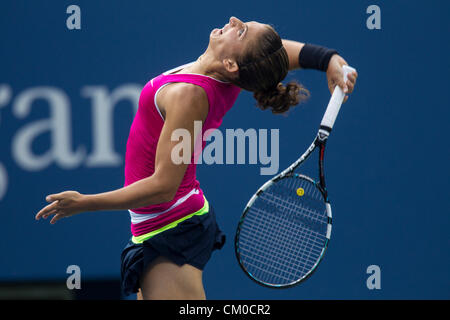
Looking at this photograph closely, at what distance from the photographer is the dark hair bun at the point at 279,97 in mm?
1855

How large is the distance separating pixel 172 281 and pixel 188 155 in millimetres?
404

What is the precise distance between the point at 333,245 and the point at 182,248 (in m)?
1.30

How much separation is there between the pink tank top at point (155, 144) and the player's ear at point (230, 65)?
0.05 meters

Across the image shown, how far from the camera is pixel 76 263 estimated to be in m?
2.88

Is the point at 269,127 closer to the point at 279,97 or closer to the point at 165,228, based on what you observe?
the point at 279,97

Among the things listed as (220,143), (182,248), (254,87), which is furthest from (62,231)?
(254,87)

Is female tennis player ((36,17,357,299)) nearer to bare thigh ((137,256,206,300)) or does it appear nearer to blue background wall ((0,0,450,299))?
bare thigh ((137,256,206,300))

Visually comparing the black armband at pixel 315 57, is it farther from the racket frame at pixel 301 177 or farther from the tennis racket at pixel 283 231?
the tennis racket at pixel 283 231

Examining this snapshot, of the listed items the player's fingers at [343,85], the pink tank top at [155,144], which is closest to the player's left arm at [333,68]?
the player's fingers at [343,85]

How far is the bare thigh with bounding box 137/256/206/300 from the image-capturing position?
180 cm

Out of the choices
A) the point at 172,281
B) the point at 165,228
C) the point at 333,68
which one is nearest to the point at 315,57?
the point at 333,68

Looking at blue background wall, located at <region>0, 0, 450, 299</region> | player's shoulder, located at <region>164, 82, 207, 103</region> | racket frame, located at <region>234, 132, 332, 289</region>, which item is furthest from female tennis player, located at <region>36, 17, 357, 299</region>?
blue background wall, located at <region>0, 0, 450, 299</region>

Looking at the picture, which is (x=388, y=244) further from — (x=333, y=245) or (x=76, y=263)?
(x=76, y=263)

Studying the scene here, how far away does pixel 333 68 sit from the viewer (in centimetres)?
192
